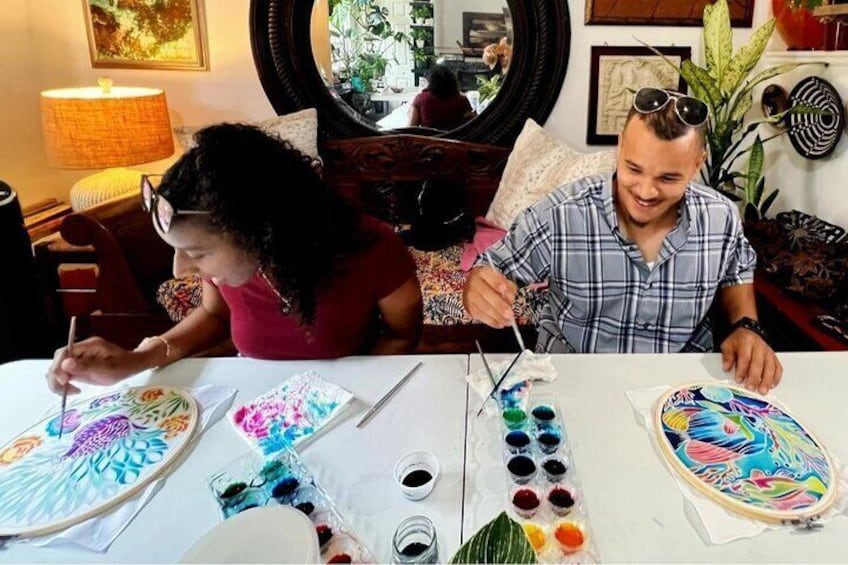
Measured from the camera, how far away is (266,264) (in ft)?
3.74

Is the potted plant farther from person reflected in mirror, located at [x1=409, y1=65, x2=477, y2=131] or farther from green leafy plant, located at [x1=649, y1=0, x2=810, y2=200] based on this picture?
green leafy plant, located at [x1=649, y1=0, x2=810, y2=200]

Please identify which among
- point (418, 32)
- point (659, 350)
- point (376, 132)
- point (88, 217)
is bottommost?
point (659, 350)

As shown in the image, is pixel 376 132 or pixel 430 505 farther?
pixel 376 132

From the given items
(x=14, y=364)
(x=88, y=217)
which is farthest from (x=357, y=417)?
(x=88, y=217)

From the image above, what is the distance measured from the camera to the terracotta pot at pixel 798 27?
7.15 ft

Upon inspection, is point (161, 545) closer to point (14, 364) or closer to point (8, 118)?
point (14, 364)

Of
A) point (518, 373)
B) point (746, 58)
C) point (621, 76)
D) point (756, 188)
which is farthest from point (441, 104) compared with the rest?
point (518, 373)

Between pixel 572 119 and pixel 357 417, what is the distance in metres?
2.17

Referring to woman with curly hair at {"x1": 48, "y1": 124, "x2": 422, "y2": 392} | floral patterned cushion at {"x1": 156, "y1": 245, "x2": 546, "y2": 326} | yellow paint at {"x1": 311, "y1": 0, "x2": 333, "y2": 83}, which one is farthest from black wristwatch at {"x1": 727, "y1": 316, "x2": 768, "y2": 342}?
yellow paint at {"x1": 311, "y1": 0, "x2": 333, "y2": 83}

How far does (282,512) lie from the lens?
73 centimetres

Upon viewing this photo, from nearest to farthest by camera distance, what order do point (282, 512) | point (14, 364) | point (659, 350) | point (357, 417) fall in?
point (282, 512) → point (357, 417) → point (14, 364) → point (659, 350)

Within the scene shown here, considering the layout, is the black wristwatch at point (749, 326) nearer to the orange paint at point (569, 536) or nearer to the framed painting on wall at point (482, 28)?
the orange paint at point (569, 536)

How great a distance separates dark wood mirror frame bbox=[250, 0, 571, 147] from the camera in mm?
2605

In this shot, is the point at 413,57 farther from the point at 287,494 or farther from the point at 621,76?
the point at 287,494
